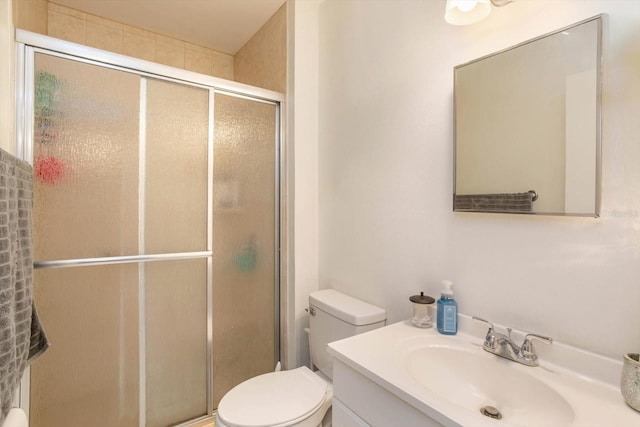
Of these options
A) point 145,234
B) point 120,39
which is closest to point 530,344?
point 145,234

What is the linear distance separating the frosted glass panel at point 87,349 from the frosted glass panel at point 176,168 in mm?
246

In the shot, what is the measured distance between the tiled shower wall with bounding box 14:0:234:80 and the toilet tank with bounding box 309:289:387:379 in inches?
76.3

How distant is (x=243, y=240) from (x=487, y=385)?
1.34 metres

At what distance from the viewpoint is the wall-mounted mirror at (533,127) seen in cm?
81

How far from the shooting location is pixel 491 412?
83 centimetres

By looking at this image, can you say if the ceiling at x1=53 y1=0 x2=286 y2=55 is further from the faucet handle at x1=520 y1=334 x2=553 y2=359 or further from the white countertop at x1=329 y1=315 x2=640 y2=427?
the faucet handle at x1=520 y1=334 x2=553 y2=359

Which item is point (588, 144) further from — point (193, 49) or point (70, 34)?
point (70, 34)

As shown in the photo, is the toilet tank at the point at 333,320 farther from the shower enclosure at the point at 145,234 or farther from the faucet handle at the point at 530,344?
the faucet handle at the point at 530,344

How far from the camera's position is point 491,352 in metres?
0.94

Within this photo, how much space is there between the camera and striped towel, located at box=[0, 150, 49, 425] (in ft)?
2.59

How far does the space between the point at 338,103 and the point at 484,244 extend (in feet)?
3.46

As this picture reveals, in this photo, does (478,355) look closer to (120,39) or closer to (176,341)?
(176,341)

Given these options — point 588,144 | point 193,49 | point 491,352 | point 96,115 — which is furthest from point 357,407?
point 193,49

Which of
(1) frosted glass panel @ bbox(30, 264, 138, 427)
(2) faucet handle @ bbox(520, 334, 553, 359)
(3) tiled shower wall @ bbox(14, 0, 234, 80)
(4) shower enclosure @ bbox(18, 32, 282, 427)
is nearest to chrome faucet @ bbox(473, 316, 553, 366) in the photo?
(2) faucet handle @ bbox(520, 334, 553, 359)
